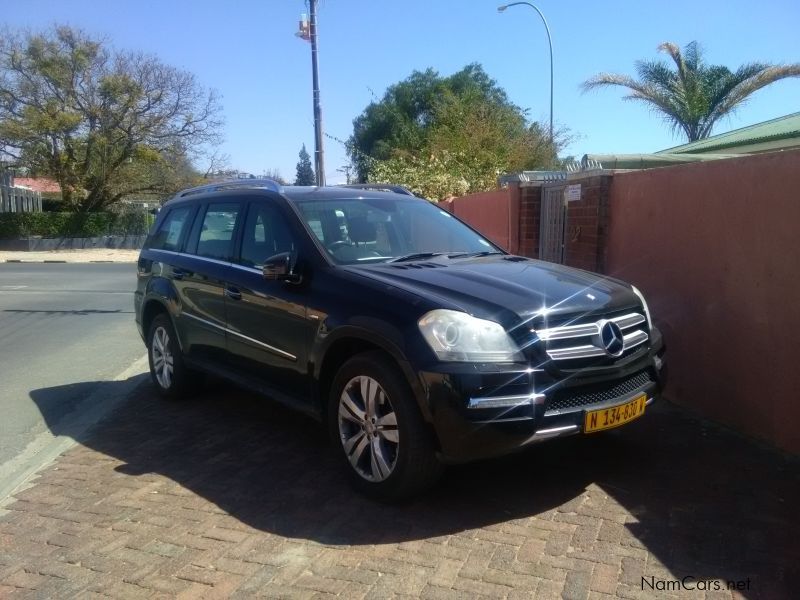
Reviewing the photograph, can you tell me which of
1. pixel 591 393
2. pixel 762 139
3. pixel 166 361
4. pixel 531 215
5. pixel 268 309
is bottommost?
pixel 166 361

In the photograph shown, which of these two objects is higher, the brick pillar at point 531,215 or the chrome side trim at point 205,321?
the brick pillar at point 531,215

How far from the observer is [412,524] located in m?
3.79

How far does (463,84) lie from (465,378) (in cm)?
4695

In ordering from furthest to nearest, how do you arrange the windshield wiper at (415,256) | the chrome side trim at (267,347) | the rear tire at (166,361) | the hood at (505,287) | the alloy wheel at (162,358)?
the alloy wheel at (162,358), the rear tire at (166,361), the windshield wiper at (415,256), the chrome side trim at (267,347), the hood at (505,287)

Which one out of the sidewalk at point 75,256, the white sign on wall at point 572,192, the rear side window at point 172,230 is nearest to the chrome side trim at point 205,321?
the rear side window at point 172,230

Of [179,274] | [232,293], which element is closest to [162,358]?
[179,274]

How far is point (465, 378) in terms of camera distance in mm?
3523

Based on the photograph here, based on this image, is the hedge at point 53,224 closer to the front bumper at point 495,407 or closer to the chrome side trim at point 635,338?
the chrome side trim at point 635,338

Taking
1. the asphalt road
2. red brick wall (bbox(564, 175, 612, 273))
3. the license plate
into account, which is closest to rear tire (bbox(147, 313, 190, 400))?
the asphalt road

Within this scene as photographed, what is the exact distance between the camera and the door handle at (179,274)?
19.2 ft

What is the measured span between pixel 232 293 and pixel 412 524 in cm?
220

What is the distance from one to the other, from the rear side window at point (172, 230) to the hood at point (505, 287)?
252 centimetres

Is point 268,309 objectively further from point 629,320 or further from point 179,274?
point 629,320

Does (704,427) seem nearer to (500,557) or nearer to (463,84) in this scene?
(500,557)
